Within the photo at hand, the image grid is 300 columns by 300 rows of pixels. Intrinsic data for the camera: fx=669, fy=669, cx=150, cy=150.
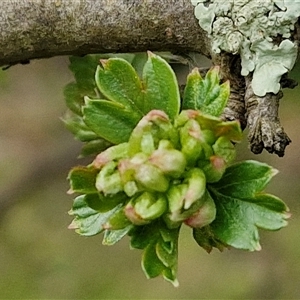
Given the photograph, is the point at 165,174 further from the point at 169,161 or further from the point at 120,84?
the point at 120,84

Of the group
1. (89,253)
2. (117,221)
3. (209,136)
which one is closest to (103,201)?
(117,221)

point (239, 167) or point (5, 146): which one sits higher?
point (239, 167)

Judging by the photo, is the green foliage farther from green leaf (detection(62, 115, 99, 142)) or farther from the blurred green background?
the blurred green background

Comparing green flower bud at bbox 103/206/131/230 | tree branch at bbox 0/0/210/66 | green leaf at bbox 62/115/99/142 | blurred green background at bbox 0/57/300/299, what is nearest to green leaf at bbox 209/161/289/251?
green flower bud at bbox 103/206/131/230

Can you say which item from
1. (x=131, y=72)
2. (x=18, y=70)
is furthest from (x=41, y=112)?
(x=131, y=72)

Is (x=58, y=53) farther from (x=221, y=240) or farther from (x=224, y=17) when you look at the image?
(x=221, y=240)

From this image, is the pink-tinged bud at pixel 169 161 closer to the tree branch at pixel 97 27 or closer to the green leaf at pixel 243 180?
the green leaf at pixel 243 180
